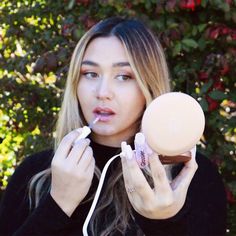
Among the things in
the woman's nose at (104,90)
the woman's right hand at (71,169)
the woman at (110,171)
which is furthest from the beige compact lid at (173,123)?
the woman's nose at (104,90)

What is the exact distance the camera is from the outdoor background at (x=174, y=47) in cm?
296

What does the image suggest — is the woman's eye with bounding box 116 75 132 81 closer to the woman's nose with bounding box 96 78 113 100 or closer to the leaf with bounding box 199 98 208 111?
the woman's nose with bounding box 96 78 113 100

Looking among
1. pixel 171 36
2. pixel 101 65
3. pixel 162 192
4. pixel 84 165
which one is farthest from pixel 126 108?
pixel 171 36

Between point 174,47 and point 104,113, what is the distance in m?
0.86

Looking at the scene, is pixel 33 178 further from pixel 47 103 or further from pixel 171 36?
pixel 47 103

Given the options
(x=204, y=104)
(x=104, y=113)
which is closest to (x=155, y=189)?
(x=104, y=113)

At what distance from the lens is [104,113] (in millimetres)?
2240

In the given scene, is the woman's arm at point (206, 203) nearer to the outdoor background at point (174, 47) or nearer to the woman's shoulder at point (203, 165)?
the woman's shoulder at point (203, 165)

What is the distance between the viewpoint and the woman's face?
7.30 feet

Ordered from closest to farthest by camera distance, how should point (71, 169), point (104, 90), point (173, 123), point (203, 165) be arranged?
point (173, 123) < point (71, 169) < point (104, 90) < point (203, 165)

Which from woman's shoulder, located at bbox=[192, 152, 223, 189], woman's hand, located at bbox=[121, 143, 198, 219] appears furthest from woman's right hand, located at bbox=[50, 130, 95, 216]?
woman's shoulder, located at bbox=[192, 152, 223, 189]

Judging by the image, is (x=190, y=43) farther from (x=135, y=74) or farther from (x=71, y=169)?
(x=71, y=169)

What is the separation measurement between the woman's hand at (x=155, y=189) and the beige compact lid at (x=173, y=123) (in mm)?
49

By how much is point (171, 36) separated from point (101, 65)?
2.63 ft
